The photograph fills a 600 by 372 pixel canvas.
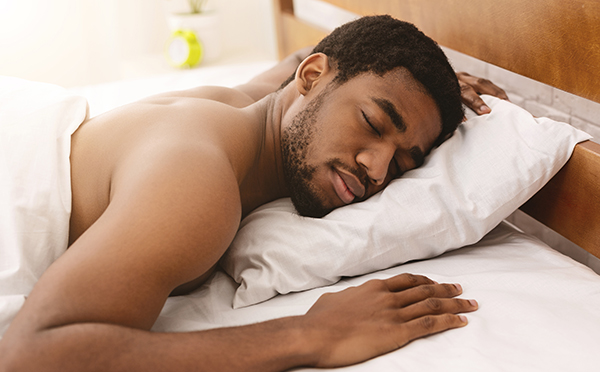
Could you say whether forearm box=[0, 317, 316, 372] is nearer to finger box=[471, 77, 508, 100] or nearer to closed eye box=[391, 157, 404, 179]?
closed eye box=[391, 157, 404, 179]

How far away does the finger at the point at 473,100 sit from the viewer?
123 cm

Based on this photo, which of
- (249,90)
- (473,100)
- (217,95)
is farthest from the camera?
(249,90)

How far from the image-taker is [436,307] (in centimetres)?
85

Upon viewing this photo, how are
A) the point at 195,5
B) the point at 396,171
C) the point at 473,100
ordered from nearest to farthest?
the point at 396,171
the point at 473,100
the point at 195,5

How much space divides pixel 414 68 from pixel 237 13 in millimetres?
2736

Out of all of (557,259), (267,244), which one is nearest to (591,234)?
(557,259)

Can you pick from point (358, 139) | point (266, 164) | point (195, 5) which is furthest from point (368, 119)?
point (195, 5)

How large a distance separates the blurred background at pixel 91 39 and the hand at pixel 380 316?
7.56ft

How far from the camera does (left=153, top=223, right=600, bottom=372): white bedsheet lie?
0.74 m

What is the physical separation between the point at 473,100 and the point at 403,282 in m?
0.57

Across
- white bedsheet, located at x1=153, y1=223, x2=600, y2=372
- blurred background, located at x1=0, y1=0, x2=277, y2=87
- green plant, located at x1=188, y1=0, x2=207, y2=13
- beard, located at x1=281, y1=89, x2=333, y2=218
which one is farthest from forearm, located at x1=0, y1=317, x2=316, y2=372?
green plant, located at x1=188, y1=0, x2=207, y2=13

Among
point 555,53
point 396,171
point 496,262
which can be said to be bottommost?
point 496,262

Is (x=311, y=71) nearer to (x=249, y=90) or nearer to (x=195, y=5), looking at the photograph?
(x=249, y=90)

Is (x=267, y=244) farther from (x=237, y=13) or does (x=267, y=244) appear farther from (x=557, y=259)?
(x=237, y=13)
